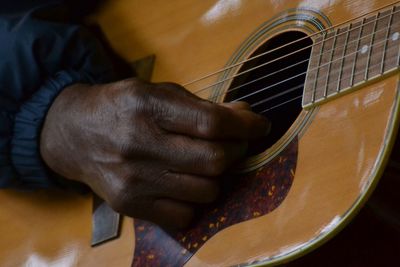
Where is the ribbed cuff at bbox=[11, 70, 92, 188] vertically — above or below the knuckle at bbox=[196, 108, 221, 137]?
below

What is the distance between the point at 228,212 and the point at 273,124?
188 mm

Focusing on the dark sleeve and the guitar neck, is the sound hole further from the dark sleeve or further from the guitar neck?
the dark sleeve

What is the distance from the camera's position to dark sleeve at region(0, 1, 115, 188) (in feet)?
3.43

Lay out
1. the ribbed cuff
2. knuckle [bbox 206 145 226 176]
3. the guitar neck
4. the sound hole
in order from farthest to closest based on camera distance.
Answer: the ribbed cuff
the sound hole
knuckle [bbox 206 145 226 176]
the guitar neck

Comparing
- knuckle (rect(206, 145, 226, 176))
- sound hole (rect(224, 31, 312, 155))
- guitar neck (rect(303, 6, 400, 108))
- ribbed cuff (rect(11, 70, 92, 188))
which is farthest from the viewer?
ribbed cuff (rect(11, 70, 92, 188))

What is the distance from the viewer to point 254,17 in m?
0.94

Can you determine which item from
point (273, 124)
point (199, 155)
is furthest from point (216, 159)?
point (273, 124)

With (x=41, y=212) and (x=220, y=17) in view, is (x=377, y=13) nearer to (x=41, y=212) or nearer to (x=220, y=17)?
(x=220, y=17)

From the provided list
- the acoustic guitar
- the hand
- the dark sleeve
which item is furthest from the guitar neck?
the dark sleeve

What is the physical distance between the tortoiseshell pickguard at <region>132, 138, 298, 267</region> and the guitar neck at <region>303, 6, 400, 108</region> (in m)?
0.08

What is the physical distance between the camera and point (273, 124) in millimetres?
962

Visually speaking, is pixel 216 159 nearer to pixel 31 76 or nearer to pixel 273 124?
pixel 273 124

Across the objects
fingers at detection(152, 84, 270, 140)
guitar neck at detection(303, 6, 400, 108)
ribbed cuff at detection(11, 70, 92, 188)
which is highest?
guitar neck at detection(303, 6, 400, 108)

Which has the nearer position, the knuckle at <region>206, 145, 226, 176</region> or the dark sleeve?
the knuckle at <region>206, 145, 226, 176</region>
